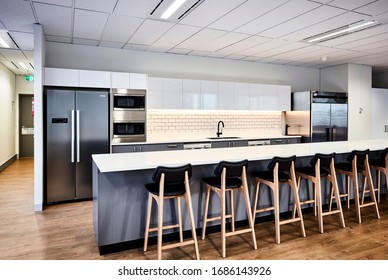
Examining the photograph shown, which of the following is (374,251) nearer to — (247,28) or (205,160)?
(205,160)

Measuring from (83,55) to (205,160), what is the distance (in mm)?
3743

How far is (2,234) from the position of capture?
3520 mm

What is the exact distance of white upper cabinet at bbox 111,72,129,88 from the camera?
5.19 metres

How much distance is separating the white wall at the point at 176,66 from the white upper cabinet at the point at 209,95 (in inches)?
15.3

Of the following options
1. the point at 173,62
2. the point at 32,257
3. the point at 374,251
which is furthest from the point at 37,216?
the point at 374,251

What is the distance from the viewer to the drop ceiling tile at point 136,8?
Answer: 3.50 meters

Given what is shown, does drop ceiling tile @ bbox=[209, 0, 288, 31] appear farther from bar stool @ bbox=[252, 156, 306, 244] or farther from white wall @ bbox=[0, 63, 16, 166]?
white wall @ bbox=[0, 63, 16, 166]

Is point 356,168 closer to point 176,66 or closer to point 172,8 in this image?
point 172,8

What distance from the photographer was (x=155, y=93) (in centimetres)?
572

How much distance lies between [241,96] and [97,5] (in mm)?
3874

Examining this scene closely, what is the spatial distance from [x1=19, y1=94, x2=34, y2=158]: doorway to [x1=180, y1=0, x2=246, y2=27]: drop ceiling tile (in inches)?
330

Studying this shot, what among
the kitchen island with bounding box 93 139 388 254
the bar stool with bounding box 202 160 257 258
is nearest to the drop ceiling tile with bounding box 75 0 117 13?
the kitchen island with bounding box 93 139 388 254

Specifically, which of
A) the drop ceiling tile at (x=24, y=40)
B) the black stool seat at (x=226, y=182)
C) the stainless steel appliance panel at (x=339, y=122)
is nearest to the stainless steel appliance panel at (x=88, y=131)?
→ the drop ceiling tile at (x=24, y=40)

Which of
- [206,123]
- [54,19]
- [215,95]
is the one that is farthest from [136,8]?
[206,123]
